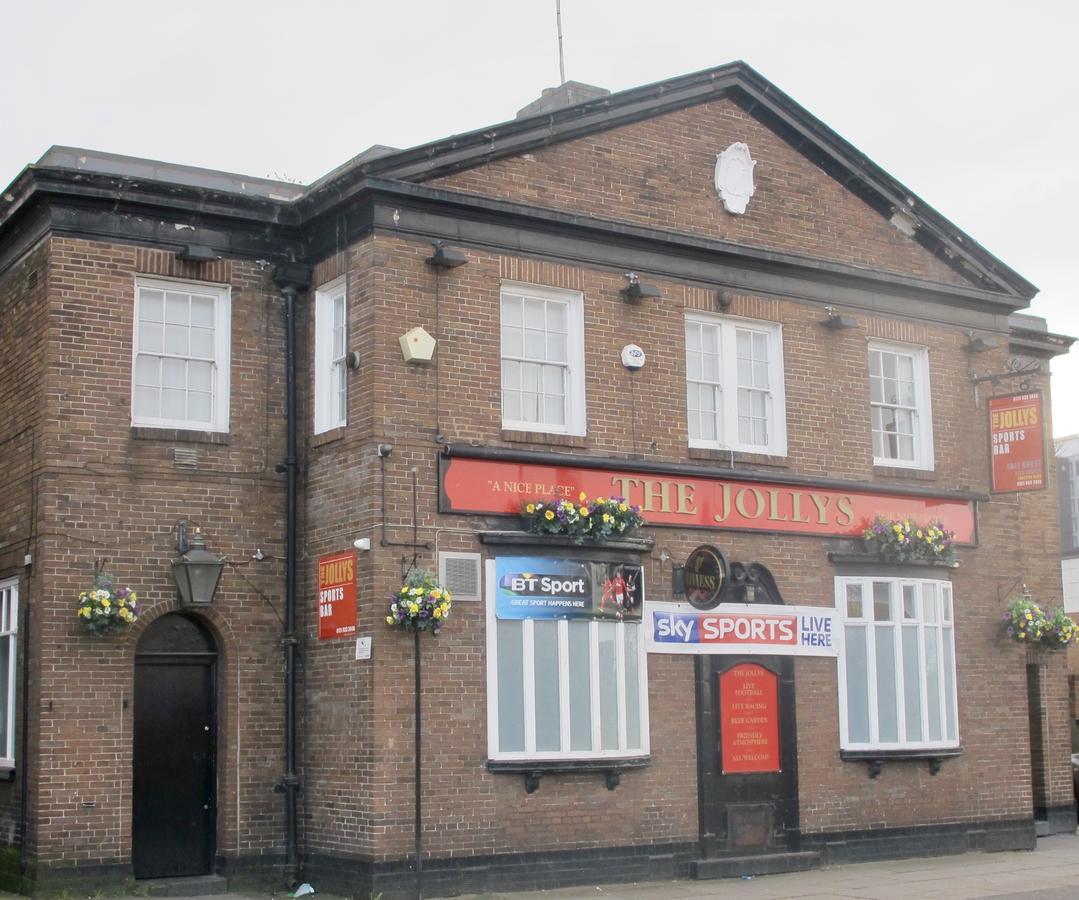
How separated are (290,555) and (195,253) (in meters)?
3.44

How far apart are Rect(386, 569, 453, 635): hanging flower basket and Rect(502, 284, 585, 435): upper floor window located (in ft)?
7.48

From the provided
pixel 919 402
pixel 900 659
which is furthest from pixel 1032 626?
pixel 919 402

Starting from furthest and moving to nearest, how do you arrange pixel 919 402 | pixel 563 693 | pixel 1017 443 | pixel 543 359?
1. pixel 919 402
2. pixel 1017 443
3. pixel 543 359
4. pixel 563 693

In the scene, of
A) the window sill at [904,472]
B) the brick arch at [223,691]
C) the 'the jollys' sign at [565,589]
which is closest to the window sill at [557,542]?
the 'the jollys' sign at [565,589]

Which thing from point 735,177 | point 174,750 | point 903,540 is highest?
point 735,177

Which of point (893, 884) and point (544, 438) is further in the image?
point (544, 438)

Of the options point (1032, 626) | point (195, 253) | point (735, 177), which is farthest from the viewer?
point (1032, 626)

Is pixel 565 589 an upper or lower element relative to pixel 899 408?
lower

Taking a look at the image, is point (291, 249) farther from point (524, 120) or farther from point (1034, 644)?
point (1034, 644)

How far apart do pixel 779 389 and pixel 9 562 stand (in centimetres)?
920

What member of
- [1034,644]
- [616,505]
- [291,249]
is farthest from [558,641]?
[1034,644]

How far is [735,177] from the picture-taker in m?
18.8

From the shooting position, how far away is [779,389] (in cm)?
1870

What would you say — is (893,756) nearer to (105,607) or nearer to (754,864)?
(754,864)
